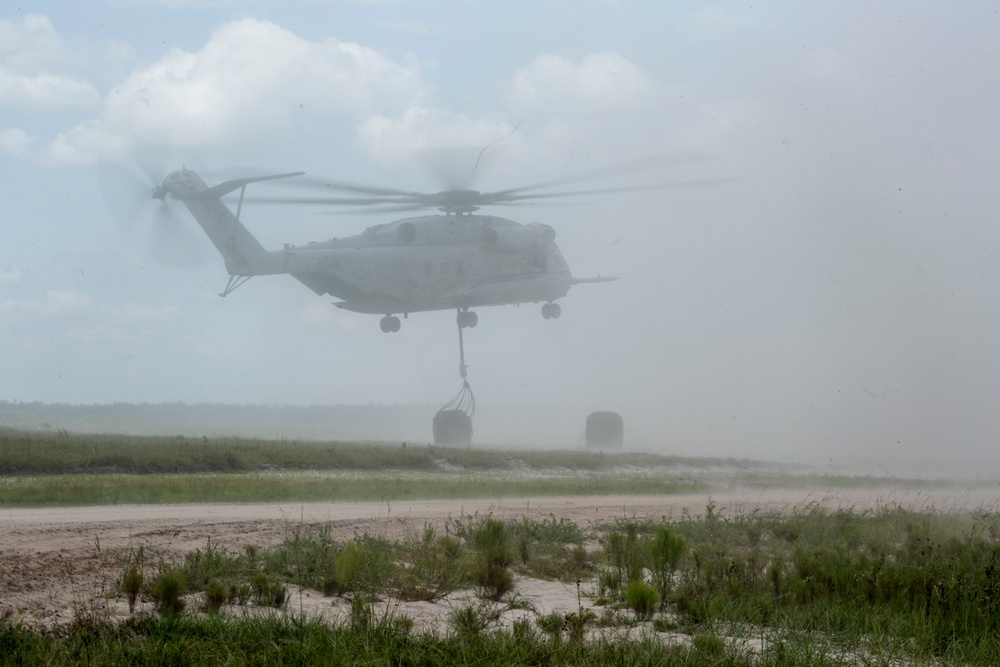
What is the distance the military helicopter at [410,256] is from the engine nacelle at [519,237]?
4cm

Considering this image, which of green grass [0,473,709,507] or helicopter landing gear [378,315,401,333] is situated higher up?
helicopter landing gear [378,315,401,333]

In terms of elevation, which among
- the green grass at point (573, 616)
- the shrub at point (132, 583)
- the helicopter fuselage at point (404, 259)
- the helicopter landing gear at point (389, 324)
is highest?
the helicopter fuselage at point (404, 259)

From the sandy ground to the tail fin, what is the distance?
947 inches

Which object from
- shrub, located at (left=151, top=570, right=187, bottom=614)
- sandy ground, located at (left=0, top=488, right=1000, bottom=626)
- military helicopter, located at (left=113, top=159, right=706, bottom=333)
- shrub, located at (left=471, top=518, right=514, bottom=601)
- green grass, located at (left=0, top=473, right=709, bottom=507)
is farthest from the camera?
military helicopter, located at (left=113, top=159, right=706, bottom=333)

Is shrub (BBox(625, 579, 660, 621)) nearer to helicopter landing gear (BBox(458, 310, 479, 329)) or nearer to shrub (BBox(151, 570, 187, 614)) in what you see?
shrub (BBox(151, 570, 187, 614))

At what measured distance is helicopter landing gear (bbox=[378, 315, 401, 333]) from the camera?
42938 mm

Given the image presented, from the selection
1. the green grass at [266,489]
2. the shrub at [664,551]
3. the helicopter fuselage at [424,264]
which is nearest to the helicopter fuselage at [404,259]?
the helicopter fuselage at [424,264]

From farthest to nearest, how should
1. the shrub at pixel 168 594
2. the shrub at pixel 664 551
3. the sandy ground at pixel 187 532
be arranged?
1. the shrub at pixel 664 551
2. the sandy ground at pixel 187 532
3. the shrub at pixel 168 594

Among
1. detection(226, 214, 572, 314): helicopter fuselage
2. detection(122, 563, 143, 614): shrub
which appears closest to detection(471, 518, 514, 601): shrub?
detection(122, 563, 143, 614): shrub

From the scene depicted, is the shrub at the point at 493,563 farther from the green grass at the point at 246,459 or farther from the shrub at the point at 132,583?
the green grass at the point at 246,459

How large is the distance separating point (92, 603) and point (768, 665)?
486cm

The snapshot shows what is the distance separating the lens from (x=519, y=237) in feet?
138

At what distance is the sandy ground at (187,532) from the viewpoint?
8.26 meters

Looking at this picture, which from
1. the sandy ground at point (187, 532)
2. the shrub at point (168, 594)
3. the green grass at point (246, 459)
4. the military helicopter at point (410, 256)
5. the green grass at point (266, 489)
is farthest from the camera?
the military helicopter at point (410, 256)
